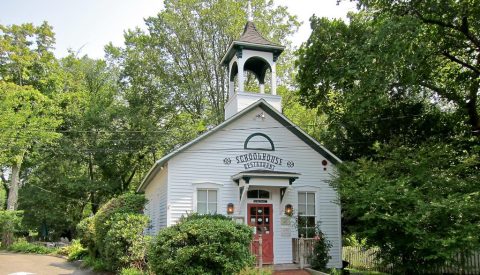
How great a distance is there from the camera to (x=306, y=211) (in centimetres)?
1706

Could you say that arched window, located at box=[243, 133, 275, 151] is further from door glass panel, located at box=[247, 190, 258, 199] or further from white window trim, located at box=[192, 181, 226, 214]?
white window trim, located at box=[192, 181, 226, 214]

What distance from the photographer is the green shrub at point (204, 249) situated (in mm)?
11008

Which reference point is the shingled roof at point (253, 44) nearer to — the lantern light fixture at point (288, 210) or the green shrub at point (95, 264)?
the lantern light fixture at point (288, 210)

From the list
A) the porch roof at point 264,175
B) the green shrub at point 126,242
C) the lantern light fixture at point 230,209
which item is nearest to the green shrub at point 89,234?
the green shrub at point 126,242

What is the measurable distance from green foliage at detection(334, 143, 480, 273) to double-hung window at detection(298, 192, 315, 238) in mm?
2643

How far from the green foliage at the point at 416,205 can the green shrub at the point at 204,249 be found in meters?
3.92

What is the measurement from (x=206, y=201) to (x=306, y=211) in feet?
13.4

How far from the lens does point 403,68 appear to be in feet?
51.3

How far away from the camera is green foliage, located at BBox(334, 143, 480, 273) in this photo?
11445mm

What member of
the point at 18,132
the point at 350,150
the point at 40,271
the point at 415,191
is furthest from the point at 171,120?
the point at 415,191

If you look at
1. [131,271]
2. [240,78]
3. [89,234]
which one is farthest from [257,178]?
[89,234]

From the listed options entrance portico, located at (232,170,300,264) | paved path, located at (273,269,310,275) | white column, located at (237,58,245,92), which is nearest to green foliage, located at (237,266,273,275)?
paved path, located at (273,269,310,275)

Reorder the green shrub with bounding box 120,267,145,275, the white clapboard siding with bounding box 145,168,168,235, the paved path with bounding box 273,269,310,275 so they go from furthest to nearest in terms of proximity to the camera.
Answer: the white clapboard siding with bounding box 145,168,168,235 < the paved path with bounding box 273,269,310,275 < the green shrub with bounding box 120,267,145,275

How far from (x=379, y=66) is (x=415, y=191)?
473 centimetres
